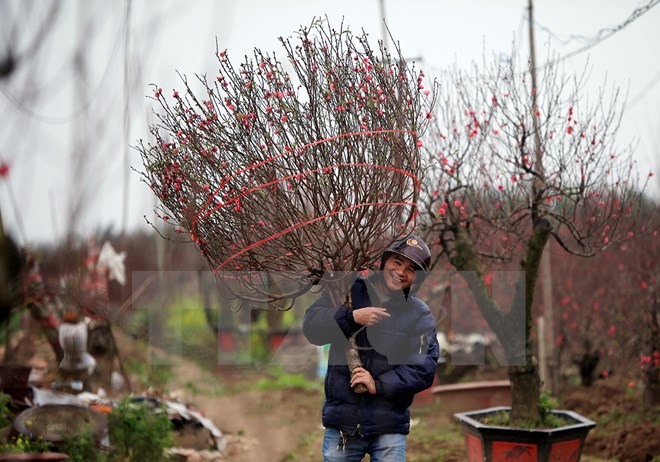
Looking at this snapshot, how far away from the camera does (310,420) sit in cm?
1052

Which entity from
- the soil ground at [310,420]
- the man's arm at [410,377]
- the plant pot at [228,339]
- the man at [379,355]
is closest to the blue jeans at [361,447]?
the man at [379,355]

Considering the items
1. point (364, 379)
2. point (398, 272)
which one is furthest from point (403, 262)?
point (364, 379)

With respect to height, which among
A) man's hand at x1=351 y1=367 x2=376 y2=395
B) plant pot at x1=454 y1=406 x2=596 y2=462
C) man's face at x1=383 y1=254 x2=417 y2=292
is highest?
man's face at x1=383 y1=254 x2=417 y2=292

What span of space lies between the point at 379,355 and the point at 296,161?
1120 millimetres

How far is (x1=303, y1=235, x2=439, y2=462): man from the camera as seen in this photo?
386cm

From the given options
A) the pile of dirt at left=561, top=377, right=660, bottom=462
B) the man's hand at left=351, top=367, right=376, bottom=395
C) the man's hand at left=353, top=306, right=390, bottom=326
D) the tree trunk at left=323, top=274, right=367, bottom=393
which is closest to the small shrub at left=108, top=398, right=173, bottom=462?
the tree trunk at left=323, top=274, right=367, bottom=393

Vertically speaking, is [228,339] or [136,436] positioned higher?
[228,339]

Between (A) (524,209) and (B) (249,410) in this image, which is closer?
(A) (524,209)

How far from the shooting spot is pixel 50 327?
8.49 m

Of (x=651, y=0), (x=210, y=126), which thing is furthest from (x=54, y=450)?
(x=651, y=0)

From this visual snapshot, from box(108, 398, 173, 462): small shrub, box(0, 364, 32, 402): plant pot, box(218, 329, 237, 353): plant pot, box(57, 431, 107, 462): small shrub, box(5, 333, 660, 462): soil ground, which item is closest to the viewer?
box(57, 431, 107, 462): small shrub

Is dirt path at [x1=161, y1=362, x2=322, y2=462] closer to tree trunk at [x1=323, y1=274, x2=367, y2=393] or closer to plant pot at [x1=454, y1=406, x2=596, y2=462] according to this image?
plant pot at [x1=454, y1=406, x2=596, y2=462]

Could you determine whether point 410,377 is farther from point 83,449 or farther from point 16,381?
point 16,381

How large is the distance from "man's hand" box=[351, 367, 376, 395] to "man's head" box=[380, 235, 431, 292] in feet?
1.51
